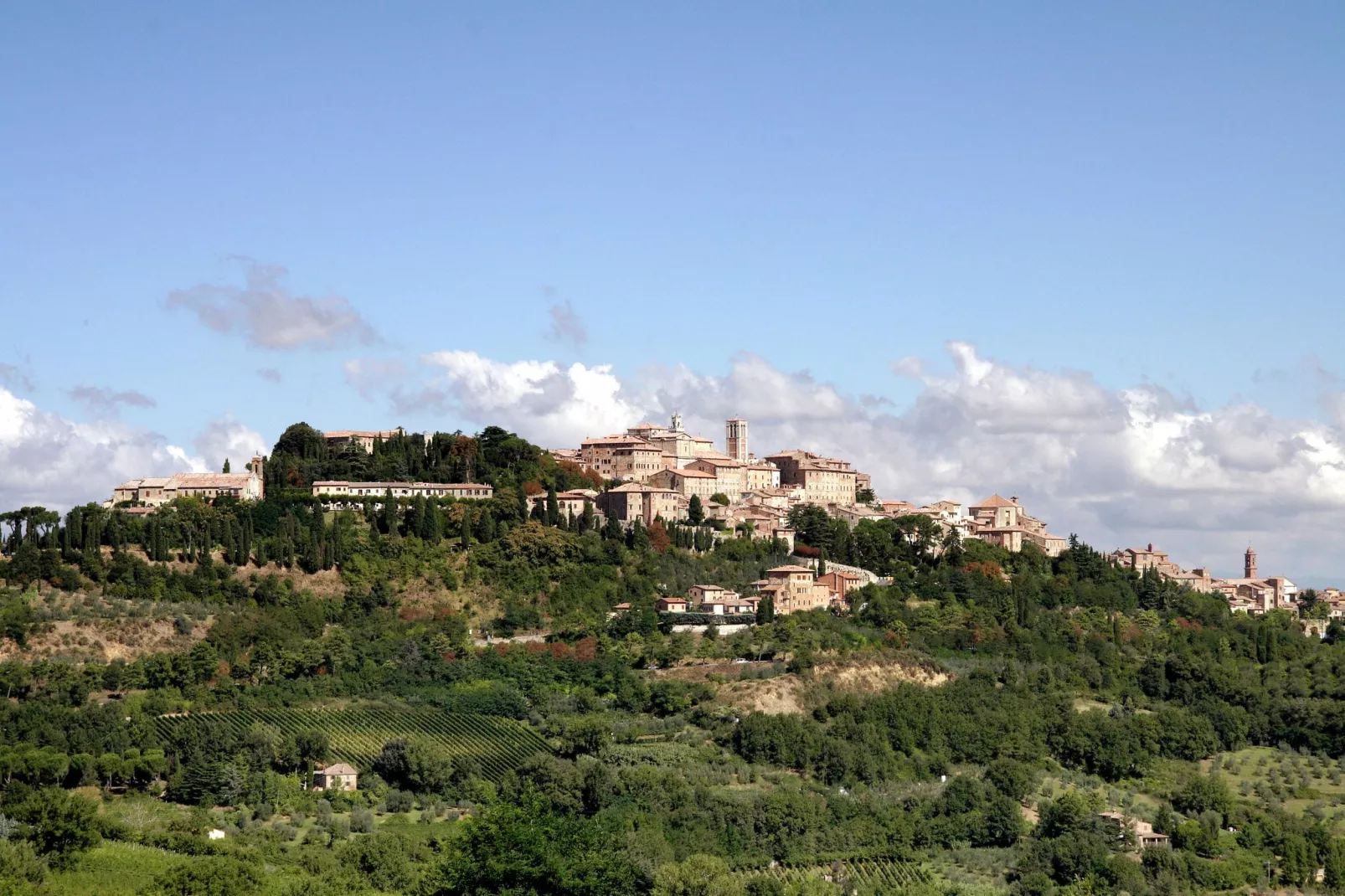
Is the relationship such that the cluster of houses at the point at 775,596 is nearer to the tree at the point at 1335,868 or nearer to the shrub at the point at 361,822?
the shrub at the point at 361,822

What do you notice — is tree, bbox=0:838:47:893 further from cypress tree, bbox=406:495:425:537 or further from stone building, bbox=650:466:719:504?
stone building, bbox=650:466:719:504

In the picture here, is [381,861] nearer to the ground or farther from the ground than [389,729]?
nearer to the ground

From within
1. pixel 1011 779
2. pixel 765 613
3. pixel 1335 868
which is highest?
pixel 765 613

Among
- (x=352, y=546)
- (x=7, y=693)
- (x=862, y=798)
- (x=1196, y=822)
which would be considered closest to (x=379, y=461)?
(x=352, y=546)

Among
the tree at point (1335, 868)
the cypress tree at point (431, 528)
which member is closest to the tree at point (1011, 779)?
the tree at point (1335, 868)

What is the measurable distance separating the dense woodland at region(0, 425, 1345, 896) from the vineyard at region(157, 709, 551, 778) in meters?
0.53

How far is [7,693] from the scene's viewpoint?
56844 millimetres

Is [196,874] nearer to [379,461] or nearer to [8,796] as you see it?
[8,796]

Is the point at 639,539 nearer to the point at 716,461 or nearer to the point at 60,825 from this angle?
the point at 716,461

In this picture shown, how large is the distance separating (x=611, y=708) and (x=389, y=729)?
7.94 metres

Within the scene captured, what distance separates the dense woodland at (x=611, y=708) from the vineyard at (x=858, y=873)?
0.34 metres

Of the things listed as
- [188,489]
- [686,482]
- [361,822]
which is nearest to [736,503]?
[686,482]

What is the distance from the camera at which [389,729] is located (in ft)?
187

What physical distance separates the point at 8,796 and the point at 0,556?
73.3 feet
